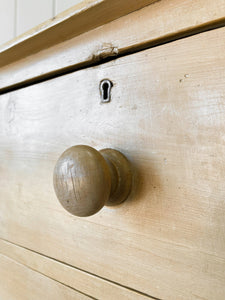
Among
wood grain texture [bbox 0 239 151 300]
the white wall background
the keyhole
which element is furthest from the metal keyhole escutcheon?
the white wall background

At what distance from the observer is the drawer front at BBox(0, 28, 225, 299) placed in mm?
222

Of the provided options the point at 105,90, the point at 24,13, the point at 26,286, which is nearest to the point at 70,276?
the point at 26,286

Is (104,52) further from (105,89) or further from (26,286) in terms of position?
(26,286)

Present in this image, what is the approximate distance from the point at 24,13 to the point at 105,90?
0.45 m

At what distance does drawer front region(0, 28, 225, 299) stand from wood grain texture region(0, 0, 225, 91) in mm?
10

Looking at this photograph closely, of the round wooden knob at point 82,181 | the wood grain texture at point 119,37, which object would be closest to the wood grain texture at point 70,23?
the wood grain texture at point 119,37

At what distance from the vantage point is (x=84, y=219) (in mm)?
306

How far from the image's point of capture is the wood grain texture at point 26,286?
→ 1.08 feet

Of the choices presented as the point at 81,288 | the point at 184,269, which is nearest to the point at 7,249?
the point at 81,288

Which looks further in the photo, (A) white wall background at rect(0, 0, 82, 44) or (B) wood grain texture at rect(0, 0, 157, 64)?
(A) white wall background at rect(0, 0, 82, 44)

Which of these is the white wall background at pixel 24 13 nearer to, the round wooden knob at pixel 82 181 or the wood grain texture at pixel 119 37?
the wood grain texture at pixel 119 37

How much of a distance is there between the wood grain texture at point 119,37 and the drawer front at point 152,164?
0.4 inches

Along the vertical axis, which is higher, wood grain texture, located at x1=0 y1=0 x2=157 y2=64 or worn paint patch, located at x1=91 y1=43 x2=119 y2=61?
wood grain texture, located at x1=0 y1=0 x2=157 y2=64

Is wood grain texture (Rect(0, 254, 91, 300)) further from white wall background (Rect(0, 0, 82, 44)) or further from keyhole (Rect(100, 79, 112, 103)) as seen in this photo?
white wall background (Rect(0, 0, 82, 44))
